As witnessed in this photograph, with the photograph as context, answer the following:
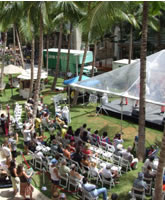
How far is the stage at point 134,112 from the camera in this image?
15828mm

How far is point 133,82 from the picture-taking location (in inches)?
534

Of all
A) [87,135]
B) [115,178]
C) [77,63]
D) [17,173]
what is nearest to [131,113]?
[87,135]

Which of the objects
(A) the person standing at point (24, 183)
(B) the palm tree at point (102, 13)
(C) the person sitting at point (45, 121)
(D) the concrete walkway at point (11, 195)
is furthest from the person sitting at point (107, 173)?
(C) the person sitting at point (45, 121)

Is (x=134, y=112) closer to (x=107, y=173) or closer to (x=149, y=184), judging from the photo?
(x=149, y=184)

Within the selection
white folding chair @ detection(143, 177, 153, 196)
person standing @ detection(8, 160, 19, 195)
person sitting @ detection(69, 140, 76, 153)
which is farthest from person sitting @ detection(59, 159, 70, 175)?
white folding chair @ detection(143, 177, 153, 196)

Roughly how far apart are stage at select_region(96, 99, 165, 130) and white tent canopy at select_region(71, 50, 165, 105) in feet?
10.3

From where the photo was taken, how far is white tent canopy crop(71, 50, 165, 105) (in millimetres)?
12555

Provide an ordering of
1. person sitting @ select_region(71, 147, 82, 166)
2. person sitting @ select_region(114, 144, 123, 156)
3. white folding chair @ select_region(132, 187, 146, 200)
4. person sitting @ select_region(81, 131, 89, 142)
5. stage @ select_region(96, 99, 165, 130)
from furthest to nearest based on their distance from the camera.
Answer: stage @ select_region(96, 99, 165, 130)
person sitting @ select_region(81, 131, 89, 142)
person sitting @ select_region(114, 144, 123, 156)
person sitting @ select_region(71, 147, 82, 166)
white folding chair @ select_region(132, 187, 146, 200)

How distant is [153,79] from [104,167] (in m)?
5.62

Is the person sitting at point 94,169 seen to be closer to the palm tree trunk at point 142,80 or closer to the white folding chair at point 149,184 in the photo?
the white folding chair at point 149,184

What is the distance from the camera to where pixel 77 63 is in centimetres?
2970

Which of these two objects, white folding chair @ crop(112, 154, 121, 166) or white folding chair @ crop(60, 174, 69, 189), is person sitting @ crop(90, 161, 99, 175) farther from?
white folding chair @ crop(112, 154, 121, 166)

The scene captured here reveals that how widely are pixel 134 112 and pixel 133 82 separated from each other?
366 centimetres

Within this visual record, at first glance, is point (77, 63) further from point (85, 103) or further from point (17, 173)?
point (17, 173)
